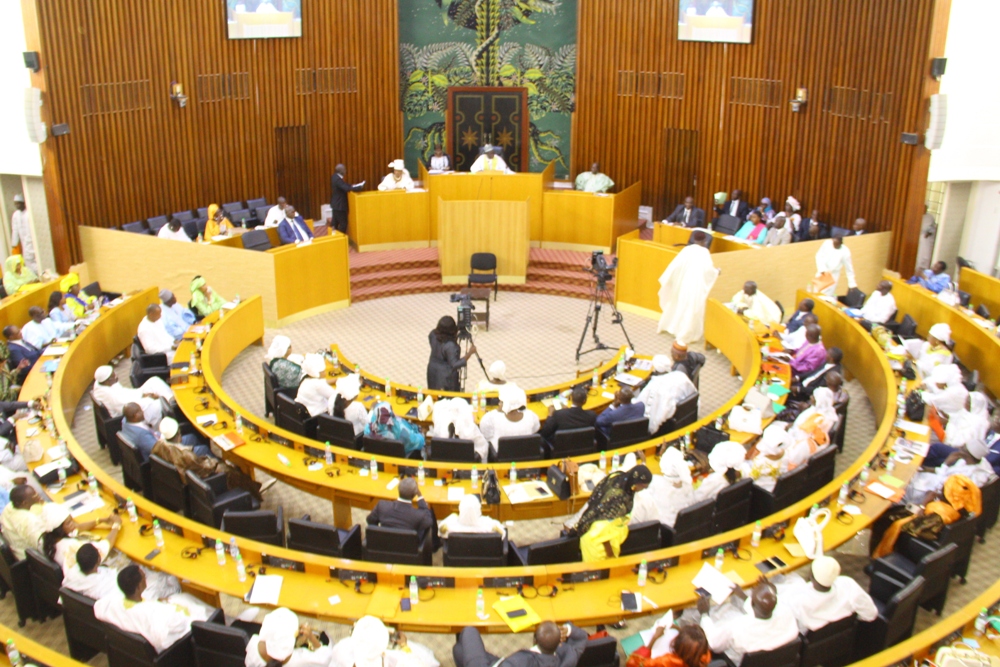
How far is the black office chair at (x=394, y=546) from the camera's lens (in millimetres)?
6785

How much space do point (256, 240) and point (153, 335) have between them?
3.65 m

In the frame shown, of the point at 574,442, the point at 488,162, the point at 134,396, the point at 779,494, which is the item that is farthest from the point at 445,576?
the point at 488,162

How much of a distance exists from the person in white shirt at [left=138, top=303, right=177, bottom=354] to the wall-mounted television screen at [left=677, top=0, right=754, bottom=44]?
34.6 feet

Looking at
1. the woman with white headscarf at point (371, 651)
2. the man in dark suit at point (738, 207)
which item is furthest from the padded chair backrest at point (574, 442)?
the man in dark suit at point (738, 207)

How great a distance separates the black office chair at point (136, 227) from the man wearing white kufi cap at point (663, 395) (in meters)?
8.96

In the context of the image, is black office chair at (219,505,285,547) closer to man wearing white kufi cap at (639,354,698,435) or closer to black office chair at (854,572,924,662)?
man wearing white kufi cap at (639,354,698,435)

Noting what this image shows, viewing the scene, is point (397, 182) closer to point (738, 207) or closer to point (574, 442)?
point (738, 207)

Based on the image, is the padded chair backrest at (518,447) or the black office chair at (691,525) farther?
the padded chair backrest at (518,447)

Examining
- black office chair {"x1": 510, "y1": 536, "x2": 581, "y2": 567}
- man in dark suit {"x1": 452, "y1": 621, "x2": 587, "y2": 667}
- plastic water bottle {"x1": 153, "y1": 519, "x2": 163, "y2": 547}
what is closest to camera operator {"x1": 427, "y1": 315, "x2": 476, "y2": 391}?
black office chair {"x1": 510, "y1": 536, "x2": 581, "y2": 567}

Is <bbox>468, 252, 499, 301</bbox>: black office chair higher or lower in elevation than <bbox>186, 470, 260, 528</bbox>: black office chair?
higher

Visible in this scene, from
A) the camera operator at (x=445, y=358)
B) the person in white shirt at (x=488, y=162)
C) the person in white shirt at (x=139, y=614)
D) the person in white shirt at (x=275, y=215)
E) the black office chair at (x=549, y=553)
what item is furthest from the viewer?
the person in white shirt at (x=488, y=162)

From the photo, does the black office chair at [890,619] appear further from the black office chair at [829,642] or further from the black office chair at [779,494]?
the black office chair at [779,494]

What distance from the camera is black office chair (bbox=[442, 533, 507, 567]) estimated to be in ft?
21.9

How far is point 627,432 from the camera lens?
29.2ft
